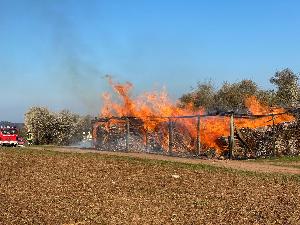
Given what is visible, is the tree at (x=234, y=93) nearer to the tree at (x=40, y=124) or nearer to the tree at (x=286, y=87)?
the tree at (x=286, y=87)

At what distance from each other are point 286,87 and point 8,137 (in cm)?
3516

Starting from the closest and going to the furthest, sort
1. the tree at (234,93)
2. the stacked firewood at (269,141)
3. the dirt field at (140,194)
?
the dirt field at (140,194) < the stacked firewood at (269,141) < the tree at (234,93)

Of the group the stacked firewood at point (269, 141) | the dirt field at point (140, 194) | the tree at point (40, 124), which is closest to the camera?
the dirt field at point (140, 194)

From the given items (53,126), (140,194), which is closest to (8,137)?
(53,126)

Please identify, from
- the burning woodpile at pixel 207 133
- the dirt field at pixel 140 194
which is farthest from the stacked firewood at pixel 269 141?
the dirt field at pixel 140 194

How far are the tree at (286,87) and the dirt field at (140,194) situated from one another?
40330mm

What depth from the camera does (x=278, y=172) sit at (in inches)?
737

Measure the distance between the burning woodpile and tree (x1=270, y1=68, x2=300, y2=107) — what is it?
24308mm

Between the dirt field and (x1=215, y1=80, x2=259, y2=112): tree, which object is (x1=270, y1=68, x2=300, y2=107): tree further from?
the dirt field

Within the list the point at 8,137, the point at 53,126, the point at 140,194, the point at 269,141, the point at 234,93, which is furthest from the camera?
the point at 234,93

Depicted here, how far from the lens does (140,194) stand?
13.5m

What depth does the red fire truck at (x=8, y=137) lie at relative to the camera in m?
40.6

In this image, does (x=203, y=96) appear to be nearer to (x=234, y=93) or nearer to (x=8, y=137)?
(x=234, y=93)

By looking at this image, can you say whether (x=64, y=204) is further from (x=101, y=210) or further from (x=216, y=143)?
(x=216, y=143)
